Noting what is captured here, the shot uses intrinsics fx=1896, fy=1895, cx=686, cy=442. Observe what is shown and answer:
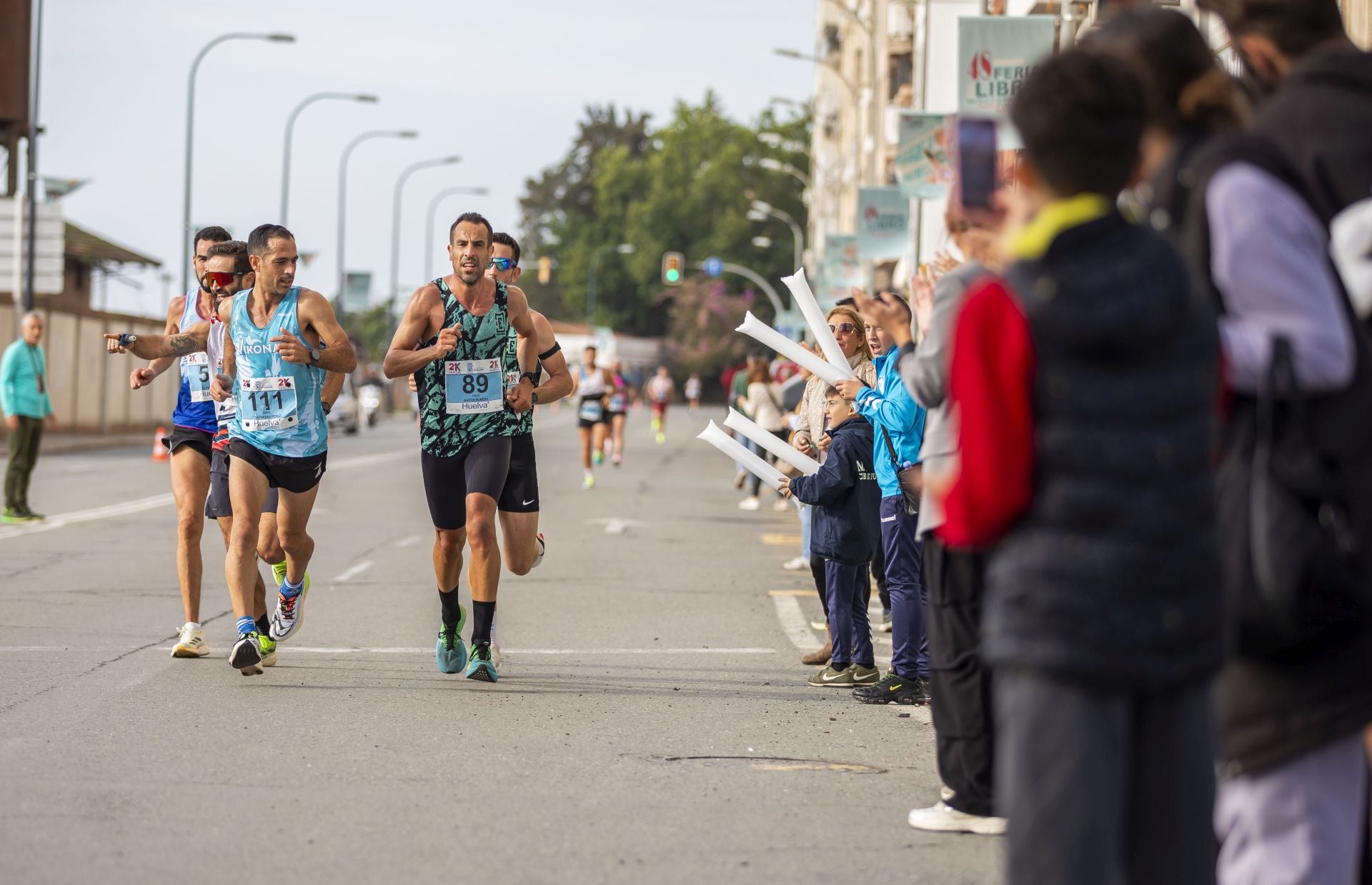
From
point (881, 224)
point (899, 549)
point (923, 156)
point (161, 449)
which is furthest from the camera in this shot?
point (881, 224)

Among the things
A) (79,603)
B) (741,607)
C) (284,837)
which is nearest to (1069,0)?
(741,607)

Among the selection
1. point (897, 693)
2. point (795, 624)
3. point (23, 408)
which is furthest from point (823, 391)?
point (23, 408)

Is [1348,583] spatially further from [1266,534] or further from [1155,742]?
[1155,742]

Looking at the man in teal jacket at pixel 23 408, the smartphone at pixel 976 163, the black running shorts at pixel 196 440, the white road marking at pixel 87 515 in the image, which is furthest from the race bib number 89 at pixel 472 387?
the man in teal jacket at pixel 23 408

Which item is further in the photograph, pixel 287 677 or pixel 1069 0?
pixel 1069 0

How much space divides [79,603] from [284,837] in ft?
21.4

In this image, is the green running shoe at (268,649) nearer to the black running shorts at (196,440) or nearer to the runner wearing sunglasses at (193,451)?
the runner wearing sunglasses at (193,451)

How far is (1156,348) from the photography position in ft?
10.6

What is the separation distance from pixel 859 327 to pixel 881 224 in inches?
853

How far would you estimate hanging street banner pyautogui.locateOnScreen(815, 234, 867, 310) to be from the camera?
126 feet

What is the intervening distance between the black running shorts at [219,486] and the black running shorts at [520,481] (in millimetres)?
1452

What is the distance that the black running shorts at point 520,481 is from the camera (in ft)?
28.8

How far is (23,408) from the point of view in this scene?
1822cm

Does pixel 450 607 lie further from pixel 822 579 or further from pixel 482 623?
pixel 822 579
